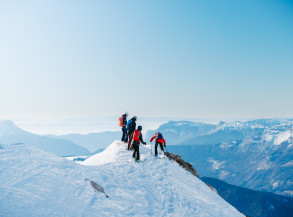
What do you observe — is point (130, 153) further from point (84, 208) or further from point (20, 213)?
point (20, 213)

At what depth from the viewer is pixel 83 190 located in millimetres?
12930

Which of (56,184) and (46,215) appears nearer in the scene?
(46,215)

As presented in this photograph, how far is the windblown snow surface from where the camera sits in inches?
419

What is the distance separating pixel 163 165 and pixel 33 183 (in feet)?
44.7

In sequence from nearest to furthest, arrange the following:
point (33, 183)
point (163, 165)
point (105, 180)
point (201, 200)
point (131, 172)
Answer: point (33, 183) < point (105, 180) < point (201, 200) < point (131, 172) < point (163, 165)

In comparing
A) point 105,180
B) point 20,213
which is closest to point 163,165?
point 105,180

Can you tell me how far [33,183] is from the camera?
12.2m

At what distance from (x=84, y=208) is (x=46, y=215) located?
1.95 meters

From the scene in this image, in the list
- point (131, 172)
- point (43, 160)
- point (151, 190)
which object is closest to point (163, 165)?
point (131, 172)

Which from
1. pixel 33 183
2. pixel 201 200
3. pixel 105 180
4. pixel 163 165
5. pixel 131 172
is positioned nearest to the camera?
pixel 33 183

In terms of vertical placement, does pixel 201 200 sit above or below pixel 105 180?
below

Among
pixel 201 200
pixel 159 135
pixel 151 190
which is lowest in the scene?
pixel 201 200

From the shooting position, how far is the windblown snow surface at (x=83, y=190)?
1063cm

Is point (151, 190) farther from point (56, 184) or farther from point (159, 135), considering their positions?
point (159, 135)
